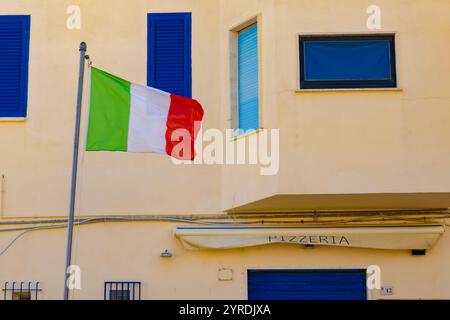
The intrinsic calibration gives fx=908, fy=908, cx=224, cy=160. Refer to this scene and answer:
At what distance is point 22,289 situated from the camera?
1331cm

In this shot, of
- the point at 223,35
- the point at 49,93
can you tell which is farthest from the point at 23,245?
the point at 223,35

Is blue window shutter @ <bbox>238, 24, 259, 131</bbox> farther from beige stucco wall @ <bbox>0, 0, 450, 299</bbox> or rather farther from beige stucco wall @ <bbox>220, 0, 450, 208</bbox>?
beige stucco wall @ <bbox>220, 0, 450, 208</bbox>

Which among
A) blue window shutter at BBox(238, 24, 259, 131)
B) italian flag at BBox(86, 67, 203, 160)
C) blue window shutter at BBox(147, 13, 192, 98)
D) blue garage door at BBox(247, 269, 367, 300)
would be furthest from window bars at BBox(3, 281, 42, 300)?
blue window shutter at BBox(238, 24, 259, 131)

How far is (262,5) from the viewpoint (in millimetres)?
12930

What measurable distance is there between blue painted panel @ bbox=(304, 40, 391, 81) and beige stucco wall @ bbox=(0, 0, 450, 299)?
211mm

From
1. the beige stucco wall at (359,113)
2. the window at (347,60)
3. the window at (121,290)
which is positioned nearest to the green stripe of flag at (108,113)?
the beige stucco wall at (359,113)

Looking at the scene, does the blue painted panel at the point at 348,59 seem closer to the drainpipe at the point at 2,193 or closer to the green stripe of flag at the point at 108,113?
the green stripe of flag at the point at 108,113

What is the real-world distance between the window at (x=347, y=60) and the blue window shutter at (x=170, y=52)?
204cm

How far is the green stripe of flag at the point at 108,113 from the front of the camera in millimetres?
10938

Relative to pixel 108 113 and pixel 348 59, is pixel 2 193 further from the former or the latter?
pixel 348 59

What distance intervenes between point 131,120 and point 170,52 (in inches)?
119

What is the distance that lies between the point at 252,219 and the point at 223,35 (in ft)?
9.21

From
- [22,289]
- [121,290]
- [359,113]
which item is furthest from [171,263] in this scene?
[359,113]

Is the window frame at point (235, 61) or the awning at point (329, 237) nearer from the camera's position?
the awning at point (329, 237)
